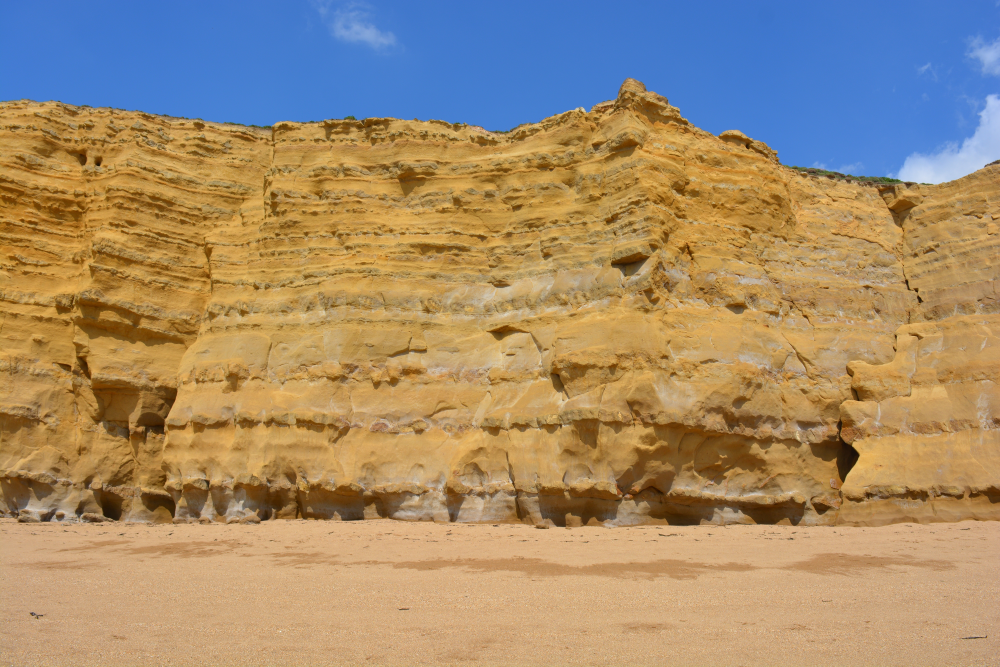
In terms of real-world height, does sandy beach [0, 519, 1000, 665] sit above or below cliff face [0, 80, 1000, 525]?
below

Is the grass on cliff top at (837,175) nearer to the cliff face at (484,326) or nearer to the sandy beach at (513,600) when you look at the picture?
the cliff face at (484,326)

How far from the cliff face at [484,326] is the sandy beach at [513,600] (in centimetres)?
253

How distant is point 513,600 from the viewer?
18.1 feet

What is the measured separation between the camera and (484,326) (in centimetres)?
1384

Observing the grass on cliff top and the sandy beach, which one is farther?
the grass on cliff top

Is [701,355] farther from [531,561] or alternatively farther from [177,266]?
[177,266]

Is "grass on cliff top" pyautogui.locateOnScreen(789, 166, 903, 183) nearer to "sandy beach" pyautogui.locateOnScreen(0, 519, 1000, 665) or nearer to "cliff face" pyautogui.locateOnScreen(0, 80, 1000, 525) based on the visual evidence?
"cliff face" pyautogui.locateOnScreen(0, 80, 1000, 525)

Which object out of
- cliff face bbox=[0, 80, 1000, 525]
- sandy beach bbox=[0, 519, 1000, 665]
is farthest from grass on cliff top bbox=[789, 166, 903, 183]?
sandy beach bbox=[0, 519, 1000, 665]

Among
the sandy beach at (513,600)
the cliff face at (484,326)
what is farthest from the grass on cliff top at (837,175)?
the sandy beach at (513,600)

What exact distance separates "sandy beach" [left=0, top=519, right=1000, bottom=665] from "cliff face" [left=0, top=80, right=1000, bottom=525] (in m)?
2.53

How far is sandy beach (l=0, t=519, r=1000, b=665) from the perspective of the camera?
13.5 ft

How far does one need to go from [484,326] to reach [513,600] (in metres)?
8.68

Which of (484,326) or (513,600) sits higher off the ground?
(484,326)

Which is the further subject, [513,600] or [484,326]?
[484,326]
